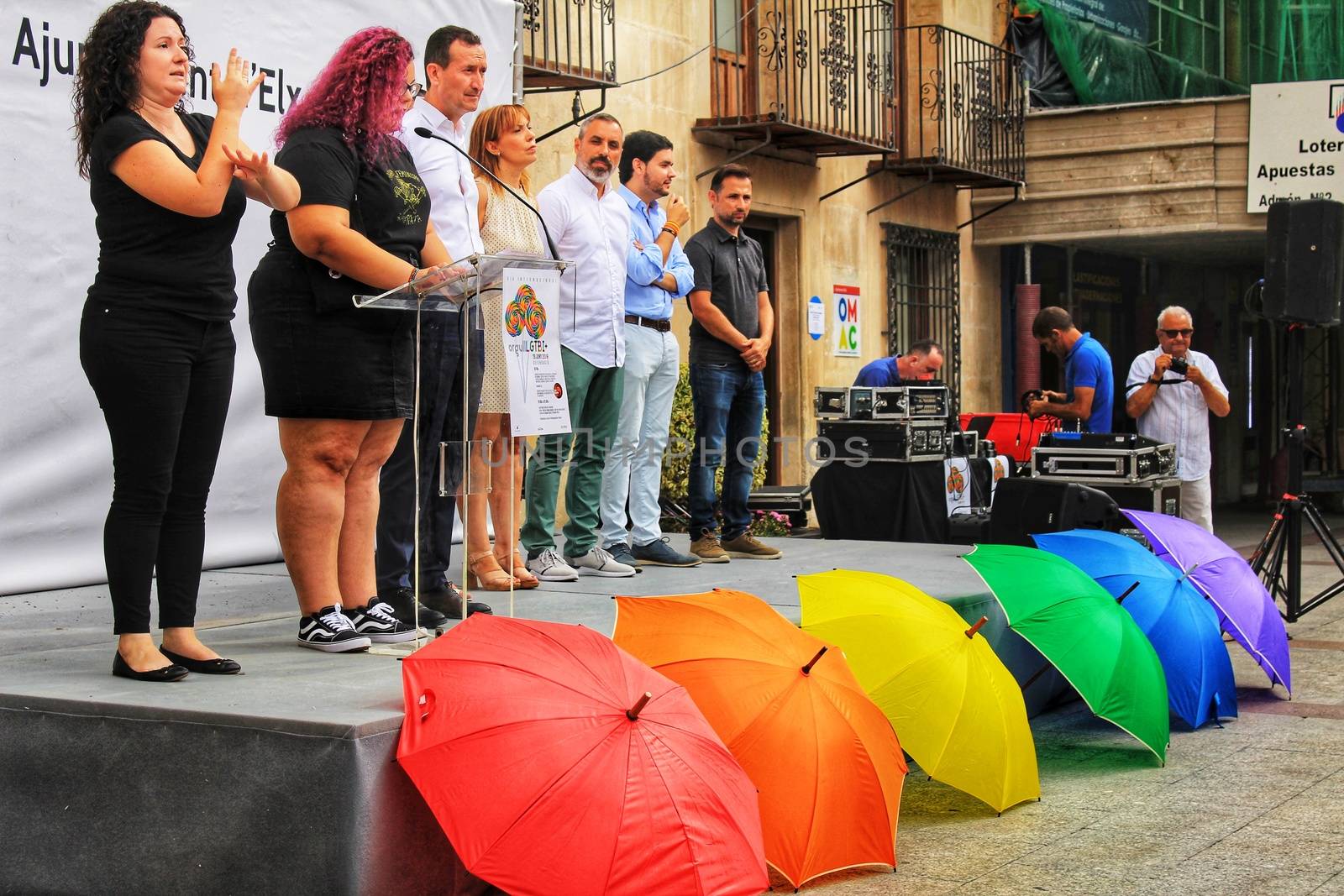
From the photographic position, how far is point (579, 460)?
6684 millimetres

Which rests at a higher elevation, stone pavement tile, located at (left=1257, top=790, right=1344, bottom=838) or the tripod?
the tripod

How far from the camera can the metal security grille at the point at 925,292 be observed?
17250mm

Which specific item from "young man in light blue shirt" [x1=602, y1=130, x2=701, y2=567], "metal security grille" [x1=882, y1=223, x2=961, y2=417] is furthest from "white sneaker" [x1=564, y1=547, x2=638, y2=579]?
"metal security grille" [x1=882, y1=223, x2=961, y2=417]

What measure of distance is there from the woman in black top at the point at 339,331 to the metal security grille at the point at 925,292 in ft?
41.6

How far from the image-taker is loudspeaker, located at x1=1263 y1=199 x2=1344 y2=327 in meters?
8.84

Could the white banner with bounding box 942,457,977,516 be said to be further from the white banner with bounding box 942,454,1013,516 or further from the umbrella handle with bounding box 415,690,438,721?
the umbrella handle with bounding box 415,690,438,721

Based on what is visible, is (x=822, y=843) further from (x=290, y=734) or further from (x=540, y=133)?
(x=540, y=133)

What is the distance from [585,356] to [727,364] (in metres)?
1.21

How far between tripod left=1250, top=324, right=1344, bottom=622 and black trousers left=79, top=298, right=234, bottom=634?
19.8 feet

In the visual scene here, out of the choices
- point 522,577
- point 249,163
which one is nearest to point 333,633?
point 249,163

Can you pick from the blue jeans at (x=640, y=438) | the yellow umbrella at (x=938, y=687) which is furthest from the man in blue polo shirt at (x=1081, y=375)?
the yellow umbrella at (x=938, y=687)

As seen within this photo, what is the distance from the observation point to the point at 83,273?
6512 millimetres

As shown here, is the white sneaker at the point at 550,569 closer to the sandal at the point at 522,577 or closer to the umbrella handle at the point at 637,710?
the sandal at the point at 522,577

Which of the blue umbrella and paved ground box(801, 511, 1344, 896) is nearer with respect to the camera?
paved ground box(801, 511, 1344, 896)
